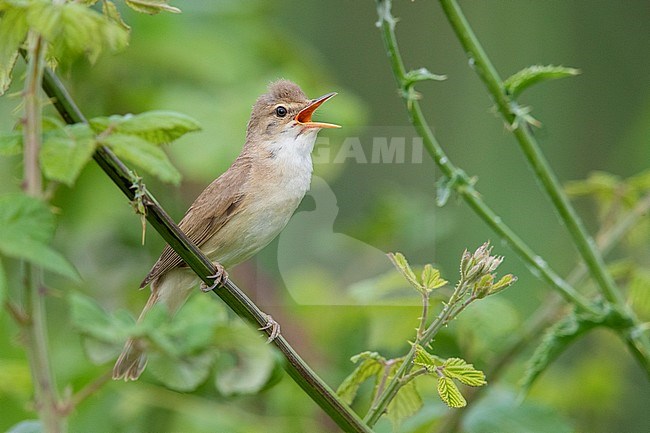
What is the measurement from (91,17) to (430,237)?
236cm

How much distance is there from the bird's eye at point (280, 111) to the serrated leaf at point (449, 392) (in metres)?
1.14

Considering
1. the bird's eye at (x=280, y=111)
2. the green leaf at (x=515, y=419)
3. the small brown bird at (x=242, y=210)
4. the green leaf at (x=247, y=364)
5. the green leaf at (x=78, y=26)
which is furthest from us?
the bird's eye at (x=280, y=111)

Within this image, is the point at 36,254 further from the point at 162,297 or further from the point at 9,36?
the point at 162,297

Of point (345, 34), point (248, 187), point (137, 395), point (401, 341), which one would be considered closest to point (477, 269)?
point (248, 187)

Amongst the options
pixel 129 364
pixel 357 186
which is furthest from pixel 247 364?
pixel 357 186

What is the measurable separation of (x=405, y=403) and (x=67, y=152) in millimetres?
728

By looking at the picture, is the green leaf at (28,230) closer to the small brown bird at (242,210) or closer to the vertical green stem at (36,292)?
the vertical green stem at (36,292)

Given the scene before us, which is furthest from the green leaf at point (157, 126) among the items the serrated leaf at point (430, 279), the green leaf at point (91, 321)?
the serrated leaf at point (430, 279)

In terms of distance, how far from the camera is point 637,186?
8.03 ft

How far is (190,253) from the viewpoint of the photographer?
48.9 inches

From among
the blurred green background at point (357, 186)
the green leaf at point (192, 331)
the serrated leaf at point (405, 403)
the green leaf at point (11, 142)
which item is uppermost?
the green leaf at point (11, 142)

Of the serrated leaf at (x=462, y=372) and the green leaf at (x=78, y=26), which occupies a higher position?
the green leaf at (x=78, y=26)

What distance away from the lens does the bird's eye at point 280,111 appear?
2.39 meters

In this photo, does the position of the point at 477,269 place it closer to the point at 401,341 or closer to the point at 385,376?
the point at 385,376
